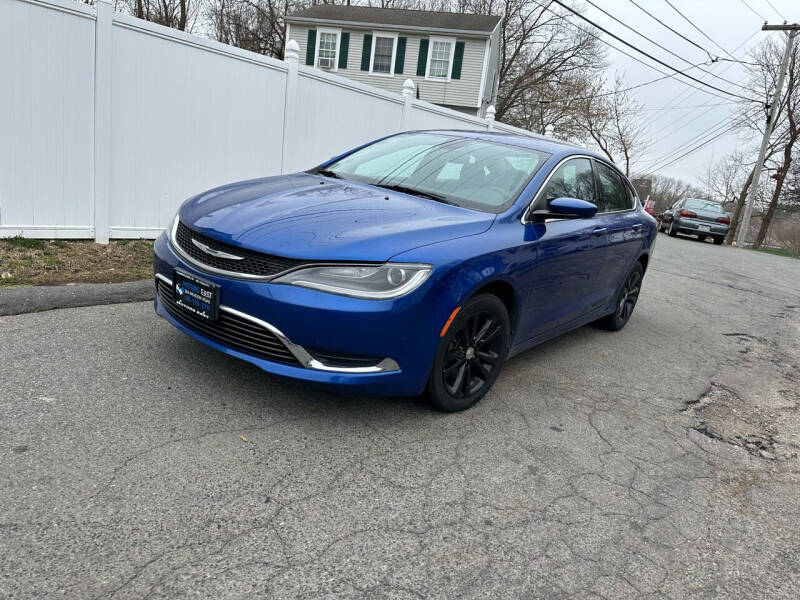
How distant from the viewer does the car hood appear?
9.62 feet

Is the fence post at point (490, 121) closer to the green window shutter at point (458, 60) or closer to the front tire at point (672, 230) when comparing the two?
the front tire at point (672, 230)

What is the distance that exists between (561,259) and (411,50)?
25.5 m

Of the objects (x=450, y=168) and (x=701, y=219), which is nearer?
(x=450, y=168)

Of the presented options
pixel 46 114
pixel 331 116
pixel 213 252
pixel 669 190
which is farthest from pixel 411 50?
pixel 669 190

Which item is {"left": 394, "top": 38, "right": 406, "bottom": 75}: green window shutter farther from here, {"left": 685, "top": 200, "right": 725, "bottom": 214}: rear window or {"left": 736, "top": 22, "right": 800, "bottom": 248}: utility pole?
{"left": 736, "top": 22, "right": 800, "bottom": 248}: utility pole

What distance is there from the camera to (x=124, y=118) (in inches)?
244

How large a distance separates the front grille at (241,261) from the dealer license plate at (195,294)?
10cm

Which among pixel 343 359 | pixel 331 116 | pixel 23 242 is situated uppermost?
pixel 331 116

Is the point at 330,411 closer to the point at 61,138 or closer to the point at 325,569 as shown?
the point at 325,569

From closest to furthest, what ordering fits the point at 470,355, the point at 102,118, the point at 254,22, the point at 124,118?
the point at 470,355 → the point at 102,118 → the point at 124,118 → the point at 254,22

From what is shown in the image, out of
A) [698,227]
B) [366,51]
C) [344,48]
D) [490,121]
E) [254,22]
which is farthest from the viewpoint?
[254,22]

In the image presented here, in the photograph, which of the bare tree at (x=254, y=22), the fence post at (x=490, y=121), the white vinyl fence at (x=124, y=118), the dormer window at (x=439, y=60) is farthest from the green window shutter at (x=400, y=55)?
the white vinyl fence at (x=124, y=118)

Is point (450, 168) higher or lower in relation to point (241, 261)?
higher

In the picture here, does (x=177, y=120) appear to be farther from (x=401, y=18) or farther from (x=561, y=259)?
(x=401, y=18)
